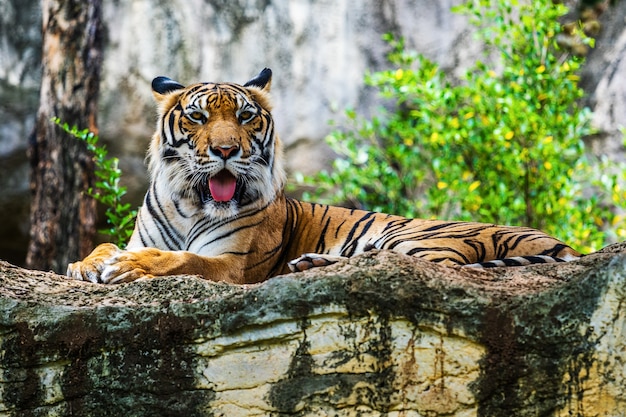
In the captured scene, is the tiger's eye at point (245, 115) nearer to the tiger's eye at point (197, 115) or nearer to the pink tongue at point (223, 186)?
the tiger's eye at point (197, 115)

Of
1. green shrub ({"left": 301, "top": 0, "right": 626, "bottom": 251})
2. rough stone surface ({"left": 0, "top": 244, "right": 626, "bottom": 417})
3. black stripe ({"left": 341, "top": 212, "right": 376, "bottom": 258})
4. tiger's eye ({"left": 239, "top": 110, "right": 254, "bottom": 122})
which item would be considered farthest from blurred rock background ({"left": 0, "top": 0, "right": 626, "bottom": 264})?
rough stone surface ({"left": 0, "top": 244, "right": 626, "bottom": 417})

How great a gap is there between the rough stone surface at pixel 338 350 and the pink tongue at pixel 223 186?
1.48m

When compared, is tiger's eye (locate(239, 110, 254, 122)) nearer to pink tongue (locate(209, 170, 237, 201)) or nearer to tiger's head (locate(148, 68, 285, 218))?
tiger's head (locate(148, 68, 285, 218))

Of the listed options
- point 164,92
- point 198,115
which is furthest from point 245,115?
point 164,92

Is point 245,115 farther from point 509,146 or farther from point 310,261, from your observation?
point 509,146

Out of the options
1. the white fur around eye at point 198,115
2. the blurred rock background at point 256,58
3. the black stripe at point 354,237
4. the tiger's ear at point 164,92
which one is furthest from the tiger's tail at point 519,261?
the blurred rock background at point 256,58

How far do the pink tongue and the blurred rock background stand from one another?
4829mm

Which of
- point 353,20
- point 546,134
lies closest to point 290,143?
point 353,20

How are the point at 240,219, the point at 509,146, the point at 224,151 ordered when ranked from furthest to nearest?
the point at 509,146, the point at 240,219, the point at 224,151

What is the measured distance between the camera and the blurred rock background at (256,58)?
8.86 meters

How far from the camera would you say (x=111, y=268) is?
3.61 m

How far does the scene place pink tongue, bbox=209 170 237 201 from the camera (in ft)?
14.0

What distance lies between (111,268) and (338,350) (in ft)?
4.08

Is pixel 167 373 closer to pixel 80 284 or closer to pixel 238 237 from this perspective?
pixel 80 284
